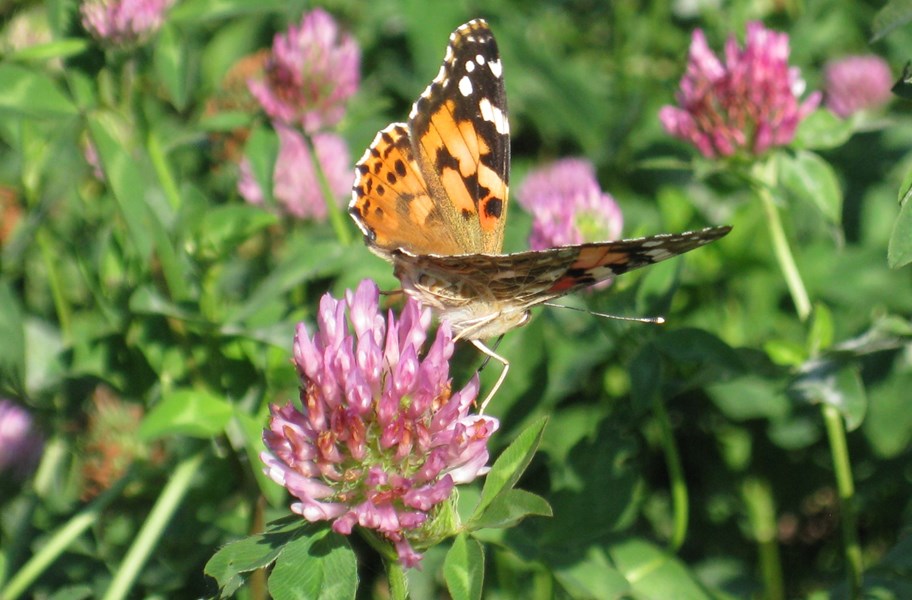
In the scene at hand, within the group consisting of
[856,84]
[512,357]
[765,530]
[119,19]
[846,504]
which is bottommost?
[765,530]

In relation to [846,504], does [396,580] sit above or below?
above

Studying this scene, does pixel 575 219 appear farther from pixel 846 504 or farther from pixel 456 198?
pixel 846 504

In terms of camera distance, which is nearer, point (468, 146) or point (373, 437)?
point (373, 437)

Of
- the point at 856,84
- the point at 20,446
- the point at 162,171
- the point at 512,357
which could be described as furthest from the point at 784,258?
the point at 20,446

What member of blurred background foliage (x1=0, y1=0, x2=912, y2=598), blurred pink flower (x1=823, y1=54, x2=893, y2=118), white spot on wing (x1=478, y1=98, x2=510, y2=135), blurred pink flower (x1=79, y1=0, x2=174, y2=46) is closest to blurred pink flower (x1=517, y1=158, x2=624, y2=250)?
blurred background foliage (x1=0, y1=0, x2=912, y2=598)

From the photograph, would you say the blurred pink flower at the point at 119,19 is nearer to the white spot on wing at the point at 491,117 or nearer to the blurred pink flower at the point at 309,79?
the blurred pink flower at the point at 309,79

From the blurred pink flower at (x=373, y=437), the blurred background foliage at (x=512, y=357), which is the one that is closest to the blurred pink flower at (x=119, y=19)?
the blurred background foliage at (x=512, y=357)

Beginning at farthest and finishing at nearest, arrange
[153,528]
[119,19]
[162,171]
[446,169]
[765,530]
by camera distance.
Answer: [765,530]
[162,171]
[119,19]
[446,169]
[153,528]
